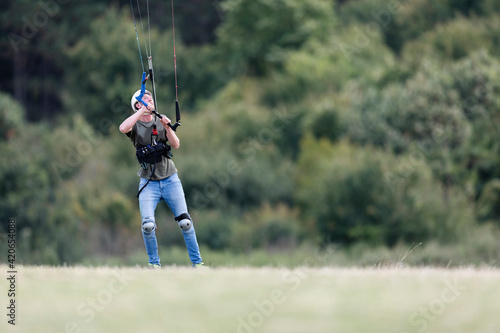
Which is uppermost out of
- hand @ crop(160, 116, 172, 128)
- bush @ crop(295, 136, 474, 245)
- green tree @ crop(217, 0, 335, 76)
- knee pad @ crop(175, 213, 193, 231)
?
green tree @ crop(217, 0, 335, 76)

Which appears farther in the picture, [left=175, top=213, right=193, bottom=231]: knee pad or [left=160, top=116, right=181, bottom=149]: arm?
[left=175, top=213, right=193, bottom=231]: knee pad

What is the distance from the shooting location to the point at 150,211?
14.3 metres

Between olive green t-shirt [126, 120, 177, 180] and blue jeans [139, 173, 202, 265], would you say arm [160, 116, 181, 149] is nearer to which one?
olive green t-shirt [126, 120, 177, 180]

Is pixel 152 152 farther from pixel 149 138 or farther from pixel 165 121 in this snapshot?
pixel 165 121

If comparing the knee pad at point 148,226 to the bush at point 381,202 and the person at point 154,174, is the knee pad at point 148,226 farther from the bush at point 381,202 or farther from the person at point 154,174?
the bush at point 381,202

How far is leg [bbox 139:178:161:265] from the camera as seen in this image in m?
14.2

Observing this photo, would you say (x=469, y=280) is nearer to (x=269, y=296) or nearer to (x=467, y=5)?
(x=269, y=296)

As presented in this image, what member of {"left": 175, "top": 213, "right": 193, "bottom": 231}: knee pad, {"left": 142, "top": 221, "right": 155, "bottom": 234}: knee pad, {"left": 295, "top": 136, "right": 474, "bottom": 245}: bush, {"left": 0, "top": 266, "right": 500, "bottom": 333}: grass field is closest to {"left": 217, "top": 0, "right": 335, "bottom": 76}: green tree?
{"left": 295, "top": 136, "right": 474, "bottom": 245}: bush

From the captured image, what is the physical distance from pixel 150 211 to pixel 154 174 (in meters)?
0.61

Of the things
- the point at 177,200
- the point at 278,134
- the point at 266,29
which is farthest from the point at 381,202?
the point at 177,200

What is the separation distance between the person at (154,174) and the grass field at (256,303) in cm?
222

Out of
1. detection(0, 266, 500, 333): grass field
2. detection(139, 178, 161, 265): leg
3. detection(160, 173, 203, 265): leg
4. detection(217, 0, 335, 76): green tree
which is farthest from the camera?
detection(217, 0, 335, 76): green tree

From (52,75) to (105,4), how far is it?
1038 cm

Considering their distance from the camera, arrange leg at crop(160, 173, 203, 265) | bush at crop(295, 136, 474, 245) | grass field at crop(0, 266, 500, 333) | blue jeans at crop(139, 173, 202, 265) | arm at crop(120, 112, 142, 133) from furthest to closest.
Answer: bush at crop(295, 136, 474, 245) → leg at crop(160, 173, 203, 265) → blue jeans at crop(139, 173, 202, 265) → arm at crop(120, 112, 142, 133) → grass field at crop(0, 266, 500, 333)
